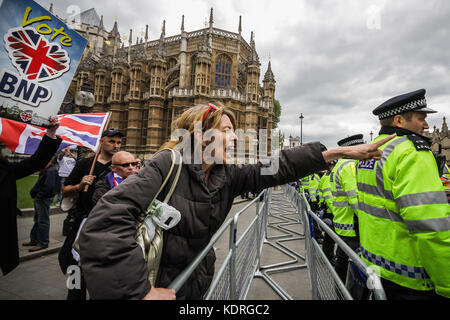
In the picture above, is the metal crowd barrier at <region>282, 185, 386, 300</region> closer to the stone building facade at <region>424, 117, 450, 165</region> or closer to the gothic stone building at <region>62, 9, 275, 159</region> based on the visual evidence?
the gothic stone building at <region>62, 9, 275, 159</region>

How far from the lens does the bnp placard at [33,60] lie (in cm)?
233

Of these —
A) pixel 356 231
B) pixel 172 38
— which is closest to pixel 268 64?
pixel 172 38

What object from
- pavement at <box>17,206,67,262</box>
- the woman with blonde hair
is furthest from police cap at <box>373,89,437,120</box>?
pavement at <box>17,206,67,262</box>

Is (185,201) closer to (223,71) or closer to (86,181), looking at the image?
(86,181)

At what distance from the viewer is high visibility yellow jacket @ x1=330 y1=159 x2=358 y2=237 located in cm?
315

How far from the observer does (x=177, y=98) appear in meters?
24.0

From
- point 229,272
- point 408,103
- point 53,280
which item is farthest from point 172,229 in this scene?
point 53,280

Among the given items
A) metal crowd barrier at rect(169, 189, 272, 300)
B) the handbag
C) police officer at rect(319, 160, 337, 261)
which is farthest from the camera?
police officer at rect(319, 160, 337, 261)

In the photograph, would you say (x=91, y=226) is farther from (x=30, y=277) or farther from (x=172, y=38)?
(x=172, y=38)

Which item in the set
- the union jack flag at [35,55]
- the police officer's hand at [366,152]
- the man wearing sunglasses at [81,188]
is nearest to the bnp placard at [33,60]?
the union jack flag at [35,55]

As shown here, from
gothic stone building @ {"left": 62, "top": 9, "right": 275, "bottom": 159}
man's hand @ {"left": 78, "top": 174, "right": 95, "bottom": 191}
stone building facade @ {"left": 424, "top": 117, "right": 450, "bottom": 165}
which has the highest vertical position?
gothic stone building @ {"left": 62, "top": 9, "right": 275, "bottom": 159}

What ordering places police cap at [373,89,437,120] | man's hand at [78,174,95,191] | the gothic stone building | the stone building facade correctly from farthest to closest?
1. the gothic stone building
2. the stone building facade
3. man's hand at [78,174,95,191]
4. police cap at [373,89,437,120]

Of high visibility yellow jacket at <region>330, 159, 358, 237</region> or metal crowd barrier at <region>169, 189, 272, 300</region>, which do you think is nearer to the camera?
metal crowd barrier at <region>169, 189, 272, 300</region>

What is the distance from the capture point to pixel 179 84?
85.5 feet
